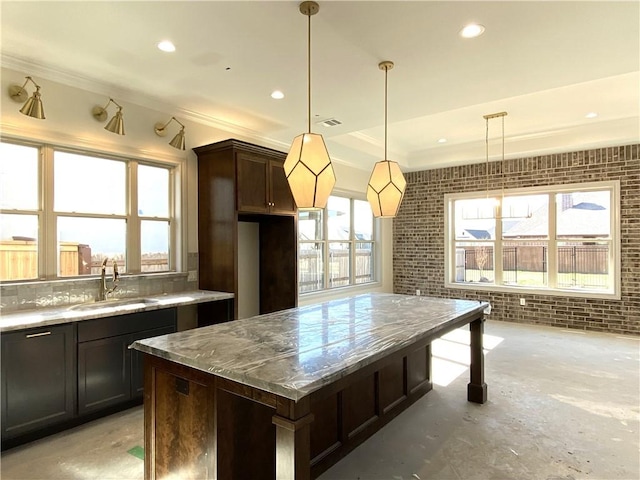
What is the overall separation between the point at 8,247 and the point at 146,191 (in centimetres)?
127

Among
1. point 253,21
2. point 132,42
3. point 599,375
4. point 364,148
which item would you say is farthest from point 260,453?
point 364,148

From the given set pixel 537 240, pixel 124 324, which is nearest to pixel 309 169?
pixel 124 324

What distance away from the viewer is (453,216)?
7062mm

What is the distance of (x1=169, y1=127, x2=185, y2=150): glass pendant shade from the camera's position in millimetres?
3777

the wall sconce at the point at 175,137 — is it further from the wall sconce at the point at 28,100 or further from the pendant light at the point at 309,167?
the pendant light at the point at 309,167

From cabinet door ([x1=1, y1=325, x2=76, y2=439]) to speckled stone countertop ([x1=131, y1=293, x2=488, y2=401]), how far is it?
117cm

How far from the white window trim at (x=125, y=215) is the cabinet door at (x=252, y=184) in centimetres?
70

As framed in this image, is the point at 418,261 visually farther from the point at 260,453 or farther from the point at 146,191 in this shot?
the point at 260,453

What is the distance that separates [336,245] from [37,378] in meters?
4.56

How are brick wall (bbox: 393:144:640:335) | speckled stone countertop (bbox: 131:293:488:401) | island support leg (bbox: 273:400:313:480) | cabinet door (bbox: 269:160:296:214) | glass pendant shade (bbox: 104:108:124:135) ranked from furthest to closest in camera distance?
brick wall (bbox: 393:144:640:335)
cabinet door (bbox: 269:160:296:214)
glass pendant shade (bbox: 104:108:124:135)
speckled stone countertop (bbox: 131:293:488:401)
island support leg (bbox: 273:400:313:480)

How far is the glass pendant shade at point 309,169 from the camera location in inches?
87.8

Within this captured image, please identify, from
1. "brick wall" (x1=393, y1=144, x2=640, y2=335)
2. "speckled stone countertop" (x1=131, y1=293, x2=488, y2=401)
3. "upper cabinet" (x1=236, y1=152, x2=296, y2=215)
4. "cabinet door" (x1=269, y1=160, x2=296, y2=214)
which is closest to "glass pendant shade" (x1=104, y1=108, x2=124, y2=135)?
"upper cabinet" (x1=236, y1=152, x2=296, y2=215)

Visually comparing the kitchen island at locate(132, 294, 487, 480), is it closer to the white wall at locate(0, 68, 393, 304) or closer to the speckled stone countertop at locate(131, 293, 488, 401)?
the speckled stone countertop at locate(131, 293, 488, 401)

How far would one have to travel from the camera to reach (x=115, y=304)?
315 cm
